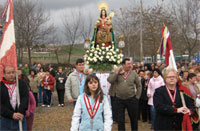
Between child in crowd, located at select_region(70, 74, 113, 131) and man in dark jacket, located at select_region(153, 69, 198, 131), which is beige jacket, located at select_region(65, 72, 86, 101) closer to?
child in crowd, located at select_region(70, 74, 113, 131)

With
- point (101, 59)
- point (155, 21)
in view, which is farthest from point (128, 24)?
point (101, 59)

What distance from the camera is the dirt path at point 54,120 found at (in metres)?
7.82

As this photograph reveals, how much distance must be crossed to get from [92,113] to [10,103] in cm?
149

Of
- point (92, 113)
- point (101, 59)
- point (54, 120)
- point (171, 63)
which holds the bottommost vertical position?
point (54, 120)

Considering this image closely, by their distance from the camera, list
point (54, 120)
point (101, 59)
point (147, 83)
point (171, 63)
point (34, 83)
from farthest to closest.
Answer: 1. point (34, 83)
2. point (54, 120)
3. point (101, 59)
4. point (147, 83)
5. point (171, 63)

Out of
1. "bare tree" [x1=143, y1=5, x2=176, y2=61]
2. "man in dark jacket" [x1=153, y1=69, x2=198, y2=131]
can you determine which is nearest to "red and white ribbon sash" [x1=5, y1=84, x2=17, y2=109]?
"man in dark jacket" [x1=153, y1=69, x2=198, y2=131]

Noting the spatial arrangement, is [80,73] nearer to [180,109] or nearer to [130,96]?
[130,96]

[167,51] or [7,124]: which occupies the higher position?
[167,51]

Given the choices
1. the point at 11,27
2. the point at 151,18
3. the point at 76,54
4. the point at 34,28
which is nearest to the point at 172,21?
the point at 151,18

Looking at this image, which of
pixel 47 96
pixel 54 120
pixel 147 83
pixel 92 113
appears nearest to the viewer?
pixel 92 113

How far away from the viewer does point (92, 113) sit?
3799 millimetres

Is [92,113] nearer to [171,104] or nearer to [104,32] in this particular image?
→ [171,104]

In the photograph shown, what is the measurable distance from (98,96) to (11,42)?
6.47 ft

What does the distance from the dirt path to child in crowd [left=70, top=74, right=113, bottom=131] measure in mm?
3789
